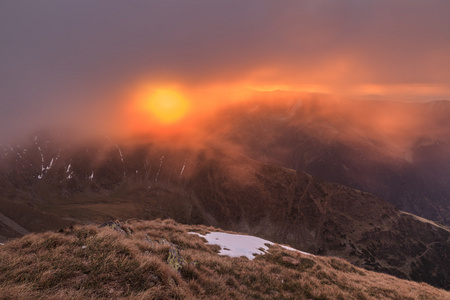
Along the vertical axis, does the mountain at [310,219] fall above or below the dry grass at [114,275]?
below

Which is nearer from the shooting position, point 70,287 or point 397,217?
point 70,287

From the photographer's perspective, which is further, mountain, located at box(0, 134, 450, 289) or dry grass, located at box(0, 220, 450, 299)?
mountain, located at box(0, 134, 450, 289)

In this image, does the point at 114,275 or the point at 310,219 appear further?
the point at 310,219

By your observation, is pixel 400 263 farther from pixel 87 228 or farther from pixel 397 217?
pixel 87 228

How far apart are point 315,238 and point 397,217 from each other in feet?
231

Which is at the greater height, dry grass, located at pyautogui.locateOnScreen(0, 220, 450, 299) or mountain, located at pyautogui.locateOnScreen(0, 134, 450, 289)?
dry grass, located at pyautogui.locateOnScreen(0, 220, 450, 299)

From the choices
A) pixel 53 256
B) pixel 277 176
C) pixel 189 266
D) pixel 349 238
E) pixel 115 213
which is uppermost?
pixel 53 256

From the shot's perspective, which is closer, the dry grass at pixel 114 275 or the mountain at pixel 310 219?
the dry grass at pixel 114 275

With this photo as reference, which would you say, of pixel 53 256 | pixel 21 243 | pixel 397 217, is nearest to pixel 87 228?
pixel 21 243

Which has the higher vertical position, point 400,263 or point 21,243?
point 21,243

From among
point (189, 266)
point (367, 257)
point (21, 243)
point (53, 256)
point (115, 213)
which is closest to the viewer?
point (53, 256)

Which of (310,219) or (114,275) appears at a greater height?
(114,275)

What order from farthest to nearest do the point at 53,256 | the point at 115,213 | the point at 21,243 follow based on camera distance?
the point at 115,213 → the point at 21,243 → the point at 53,256

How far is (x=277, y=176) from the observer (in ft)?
654
